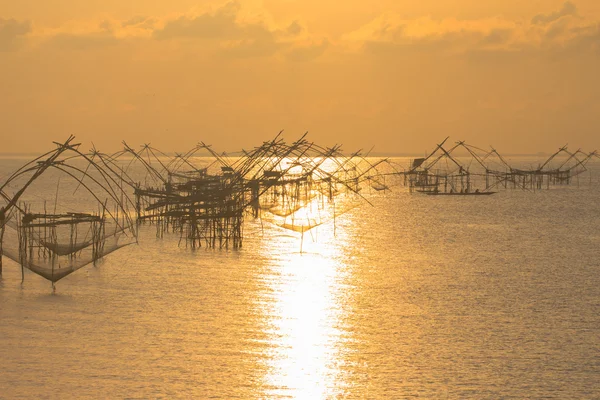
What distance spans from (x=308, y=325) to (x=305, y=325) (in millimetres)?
35

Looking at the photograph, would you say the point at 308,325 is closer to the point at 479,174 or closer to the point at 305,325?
the point at 305,325

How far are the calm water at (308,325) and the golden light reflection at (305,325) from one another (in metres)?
0.03

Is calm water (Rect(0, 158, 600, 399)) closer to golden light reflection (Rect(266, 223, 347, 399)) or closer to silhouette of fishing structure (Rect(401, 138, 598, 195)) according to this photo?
golden light reflection (Rect(266, 223, 347, 399))

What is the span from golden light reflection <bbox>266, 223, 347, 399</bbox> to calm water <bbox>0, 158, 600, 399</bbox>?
0.08 feet

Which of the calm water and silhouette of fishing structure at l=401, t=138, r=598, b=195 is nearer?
the calm water

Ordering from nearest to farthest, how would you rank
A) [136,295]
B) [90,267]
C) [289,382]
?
[289,382] < [136,295] < [90,267]

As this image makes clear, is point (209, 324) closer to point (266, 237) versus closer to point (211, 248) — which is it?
point (211, 248)

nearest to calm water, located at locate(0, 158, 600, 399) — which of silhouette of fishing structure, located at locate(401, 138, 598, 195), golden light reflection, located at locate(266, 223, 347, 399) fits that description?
golden light reflection, located at locate(266, 223, 347, 399)

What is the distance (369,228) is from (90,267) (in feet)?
31.1

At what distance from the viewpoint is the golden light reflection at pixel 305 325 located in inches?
266

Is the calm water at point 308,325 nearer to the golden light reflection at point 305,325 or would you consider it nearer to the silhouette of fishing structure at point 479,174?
the golden light reflection at point 305,325

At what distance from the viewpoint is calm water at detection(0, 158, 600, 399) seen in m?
6.80

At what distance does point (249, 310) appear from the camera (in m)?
9.55

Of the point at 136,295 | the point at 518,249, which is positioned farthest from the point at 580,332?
the point at 518,249
